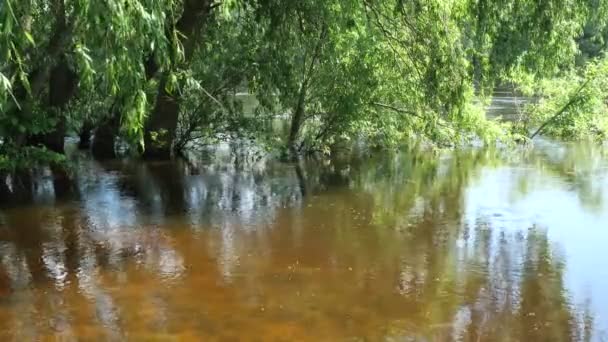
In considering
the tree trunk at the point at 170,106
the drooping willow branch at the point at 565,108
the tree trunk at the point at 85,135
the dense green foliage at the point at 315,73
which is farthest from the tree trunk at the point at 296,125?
the drooping willow branch at the point at 565,108

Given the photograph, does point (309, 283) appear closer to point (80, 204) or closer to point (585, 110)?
point (80, 204)

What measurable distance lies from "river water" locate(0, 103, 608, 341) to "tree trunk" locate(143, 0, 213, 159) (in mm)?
1096

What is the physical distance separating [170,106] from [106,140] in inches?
107

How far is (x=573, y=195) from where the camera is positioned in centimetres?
1175

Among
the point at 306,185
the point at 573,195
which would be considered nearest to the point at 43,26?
the point at 306,185

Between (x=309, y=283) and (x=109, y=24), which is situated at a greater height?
(x=109, y=24)

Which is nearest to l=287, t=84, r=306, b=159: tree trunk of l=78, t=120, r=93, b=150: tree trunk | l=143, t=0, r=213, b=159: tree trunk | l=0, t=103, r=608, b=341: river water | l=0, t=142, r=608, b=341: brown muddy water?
l=0, t=103, r=608, b=341: river water

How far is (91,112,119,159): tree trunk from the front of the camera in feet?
50.7

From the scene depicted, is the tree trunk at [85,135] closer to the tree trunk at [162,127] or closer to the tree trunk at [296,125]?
the tree trunk at [162,127]

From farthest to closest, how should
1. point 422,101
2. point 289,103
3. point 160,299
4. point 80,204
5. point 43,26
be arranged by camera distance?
point 289,103, point 422,101, point 43,26, point 80,204, point 160,299

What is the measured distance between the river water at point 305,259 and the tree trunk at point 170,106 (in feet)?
3.60

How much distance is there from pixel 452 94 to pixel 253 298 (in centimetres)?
674

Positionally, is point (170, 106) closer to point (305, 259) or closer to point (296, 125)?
point (296, 125)

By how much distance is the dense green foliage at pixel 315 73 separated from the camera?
34.3 ft
